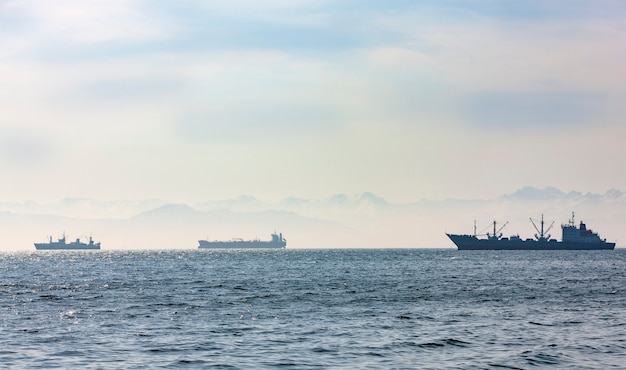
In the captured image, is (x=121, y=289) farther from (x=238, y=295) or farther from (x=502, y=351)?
(x=502, y=351)

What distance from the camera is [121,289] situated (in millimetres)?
92312

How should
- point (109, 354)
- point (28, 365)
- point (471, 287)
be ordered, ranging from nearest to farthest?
1. point (28, 365)
2. point (109, 354)
3. point (471, 287)

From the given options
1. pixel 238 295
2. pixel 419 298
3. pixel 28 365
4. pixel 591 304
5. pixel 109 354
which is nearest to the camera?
pixel 28 365

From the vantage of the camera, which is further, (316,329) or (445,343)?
(316,329)

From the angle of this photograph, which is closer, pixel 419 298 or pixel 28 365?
pixel 28 365

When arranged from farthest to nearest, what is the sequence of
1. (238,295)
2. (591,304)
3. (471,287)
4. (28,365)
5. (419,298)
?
(471,287)
(238,295)
(419,298)
(591,304)
(28,365)

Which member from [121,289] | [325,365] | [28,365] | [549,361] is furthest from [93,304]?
[549,361]

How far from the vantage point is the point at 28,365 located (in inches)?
1436

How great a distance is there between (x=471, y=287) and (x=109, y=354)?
199ft

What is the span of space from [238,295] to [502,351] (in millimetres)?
43294

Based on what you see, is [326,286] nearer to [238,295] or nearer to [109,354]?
[238,295]

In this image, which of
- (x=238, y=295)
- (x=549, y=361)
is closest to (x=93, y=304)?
(x=238, y=295)

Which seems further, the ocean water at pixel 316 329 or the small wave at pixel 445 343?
the small wave at pixel 445 343

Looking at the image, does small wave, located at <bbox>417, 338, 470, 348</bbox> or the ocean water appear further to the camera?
small wave, located at <bbox>417, 338, 470, 348</bbox>
